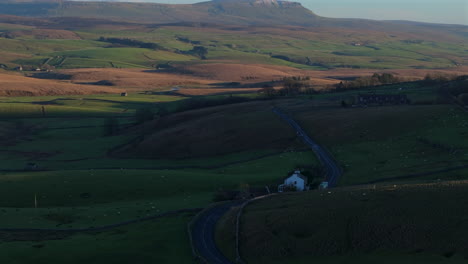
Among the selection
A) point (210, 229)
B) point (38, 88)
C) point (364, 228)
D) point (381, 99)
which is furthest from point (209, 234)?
point (38, 88)

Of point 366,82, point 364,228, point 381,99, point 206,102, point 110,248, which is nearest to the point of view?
point 364,228

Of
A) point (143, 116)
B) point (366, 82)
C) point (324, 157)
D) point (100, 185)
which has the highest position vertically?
point (324, 157)

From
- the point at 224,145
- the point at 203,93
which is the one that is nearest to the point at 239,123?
the point at 224,145

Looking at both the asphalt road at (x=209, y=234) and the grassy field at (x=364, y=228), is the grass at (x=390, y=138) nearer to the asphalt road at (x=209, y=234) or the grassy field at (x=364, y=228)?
the grassy field at (x=364, y=228)

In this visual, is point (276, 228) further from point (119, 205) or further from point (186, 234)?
point (119, 205)

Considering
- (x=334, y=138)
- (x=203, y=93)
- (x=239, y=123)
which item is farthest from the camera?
(x=203, y=93)

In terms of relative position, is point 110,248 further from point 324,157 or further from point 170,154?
point 170,154
